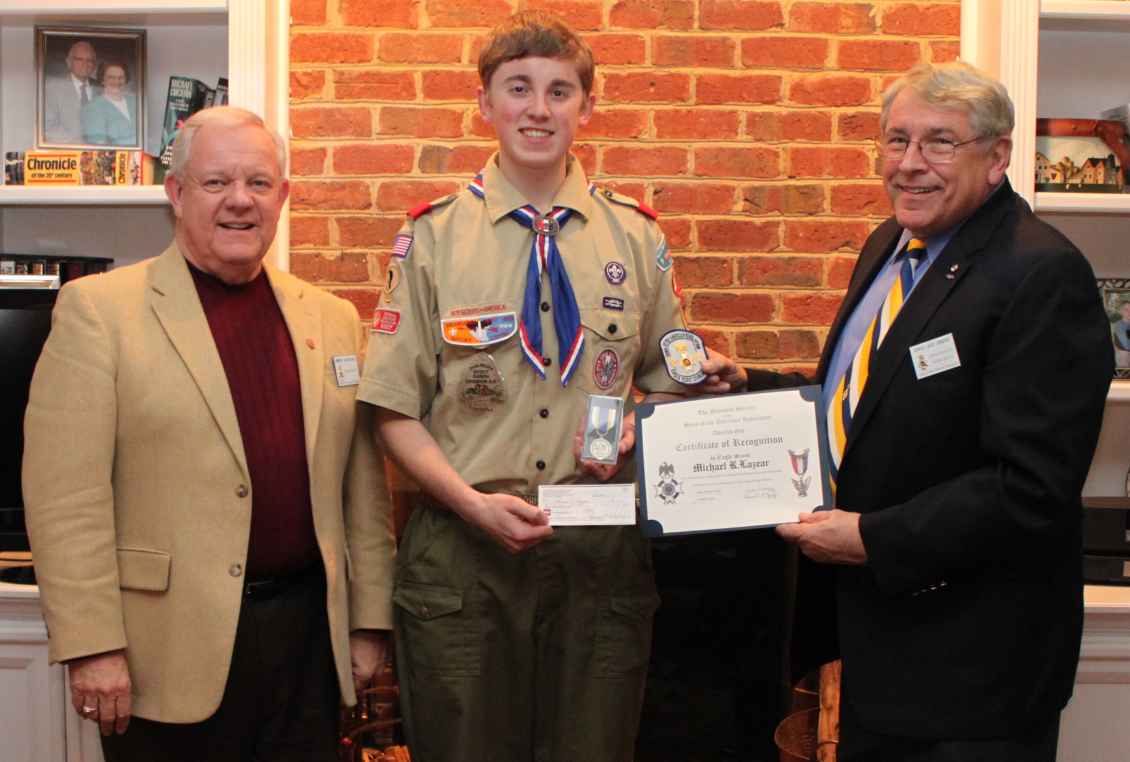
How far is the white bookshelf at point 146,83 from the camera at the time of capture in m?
2.80

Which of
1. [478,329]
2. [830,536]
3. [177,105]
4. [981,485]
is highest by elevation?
[177,105]

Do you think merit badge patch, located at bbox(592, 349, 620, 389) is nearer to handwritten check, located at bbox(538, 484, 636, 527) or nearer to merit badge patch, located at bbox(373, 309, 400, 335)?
handwritten check, located at bbox(538, 484, 636, 527)

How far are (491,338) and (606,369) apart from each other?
0.24 meters

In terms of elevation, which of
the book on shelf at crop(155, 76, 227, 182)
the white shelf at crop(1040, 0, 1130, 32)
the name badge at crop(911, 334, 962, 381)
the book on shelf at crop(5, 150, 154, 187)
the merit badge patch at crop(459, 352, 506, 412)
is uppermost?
the white shelf at crop(1040, 0, 1130, 32)

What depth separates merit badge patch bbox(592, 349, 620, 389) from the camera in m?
2.28

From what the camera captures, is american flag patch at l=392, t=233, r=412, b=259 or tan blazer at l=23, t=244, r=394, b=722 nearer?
tan blazer at l=23, t=244, r=394, b=722

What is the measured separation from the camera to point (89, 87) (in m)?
2.98

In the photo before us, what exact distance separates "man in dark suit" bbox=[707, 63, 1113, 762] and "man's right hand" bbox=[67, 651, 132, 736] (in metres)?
1.18

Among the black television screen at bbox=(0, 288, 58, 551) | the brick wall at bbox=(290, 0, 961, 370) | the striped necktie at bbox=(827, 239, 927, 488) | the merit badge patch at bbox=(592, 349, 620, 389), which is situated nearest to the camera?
the striped necktie at bbox=(827, 239, 927, 488)

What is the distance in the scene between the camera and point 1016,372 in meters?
1.84

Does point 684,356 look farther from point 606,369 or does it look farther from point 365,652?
point 365,652

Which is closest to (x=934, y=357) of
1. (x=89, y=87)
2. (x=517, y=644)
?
(x=517, y=644)

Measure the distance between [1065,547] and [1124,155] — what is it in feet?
4.63

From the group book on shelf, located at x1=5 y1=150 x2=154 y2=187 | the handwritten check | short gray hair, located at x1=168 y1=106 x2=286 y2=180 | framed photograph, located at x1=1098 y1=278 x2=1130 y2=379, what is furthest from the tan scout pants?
framed photograph, located at x1=1098 y1=278 x2=1130 y2=379
